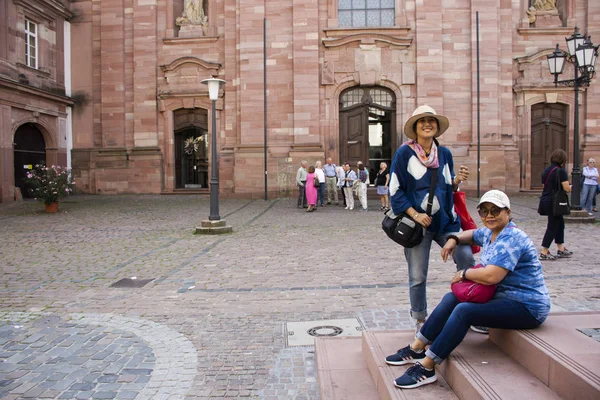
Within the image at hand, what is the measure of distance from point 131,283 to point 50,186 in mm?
11530

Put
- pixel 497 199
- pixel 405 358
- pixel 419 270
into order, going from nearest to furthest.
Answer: pixel 497 199
pixel 405 358
pixel 419 270

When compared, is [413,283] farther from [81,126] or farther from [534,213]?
[81,126]

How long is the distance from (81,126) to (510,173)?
19.7 metres

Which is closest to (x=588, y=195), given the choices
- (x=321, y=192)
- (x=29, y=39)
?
(x=321, y=192)

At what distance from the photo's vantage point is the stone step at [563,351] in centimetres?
268

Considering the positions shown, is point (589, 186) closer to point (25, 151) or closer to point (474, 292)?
point (474, 292)

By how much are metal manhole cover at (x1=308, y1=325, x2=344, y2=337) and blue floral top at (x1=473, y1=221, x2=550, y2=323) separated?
1998mm

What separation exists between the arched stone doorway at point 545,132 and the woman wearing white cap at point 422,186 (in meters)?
21.8

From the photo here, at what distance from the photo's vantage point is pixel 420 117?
A: 428 cm

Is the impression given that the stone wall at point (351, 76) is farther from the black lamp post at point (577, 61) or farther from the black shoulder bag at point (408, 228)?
the black shoulder bag at point (408, 228)

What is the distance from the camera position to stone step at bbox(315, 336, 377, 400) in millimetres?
3586

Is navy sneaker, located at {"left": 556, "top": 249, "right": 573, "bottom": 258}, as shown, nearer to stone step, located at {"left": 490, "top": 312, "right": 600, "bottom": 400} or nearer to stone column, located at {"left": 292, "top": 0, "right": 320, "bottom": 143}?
stone step, located at {"left": 490, "top": 312, "right": 600, "bottom": 400}

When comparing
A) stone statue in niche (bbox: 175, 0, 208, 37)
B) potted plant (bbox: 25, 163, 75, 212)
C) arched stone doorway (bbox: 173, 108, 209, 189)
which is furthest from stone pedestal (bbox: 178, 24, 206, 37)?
potted plant (bbox: 25, 163, 75, 212)

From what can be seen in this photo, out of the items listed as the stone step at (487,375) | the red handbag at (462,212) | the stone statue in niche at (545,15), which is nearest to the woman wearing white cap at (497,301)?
the stone step at (487,375)
